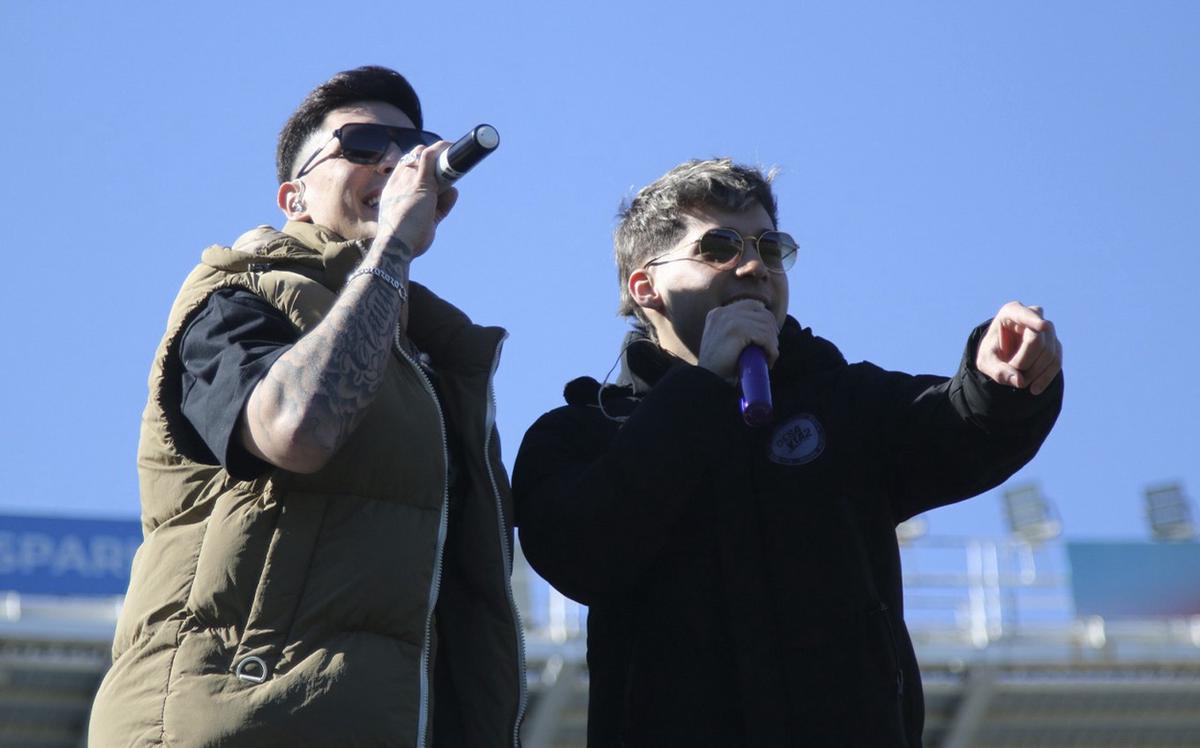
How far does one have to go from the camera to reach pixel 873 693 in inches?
136

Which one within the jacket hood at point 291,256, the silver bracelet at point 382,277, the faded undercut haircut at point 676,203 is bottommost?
the silver bracelet at point 382,277

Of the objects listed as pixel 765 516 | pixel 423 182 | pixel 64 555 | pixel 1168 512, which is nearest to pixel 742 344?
pixel 765 516

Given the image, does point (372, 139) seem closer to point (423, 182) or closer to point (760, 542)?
point (423, 182)

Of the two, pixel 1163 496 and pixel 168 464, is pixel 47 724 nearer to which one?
pixel 168 464

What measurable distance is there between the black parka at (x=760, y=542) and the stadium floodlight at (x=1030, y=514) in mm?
20093

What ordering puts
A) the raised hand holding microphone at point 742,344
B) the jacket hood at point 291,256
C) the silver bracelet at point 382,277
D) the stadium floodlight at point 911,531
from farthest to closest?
the stadium floodlight at point 911,531 → the raised hand holding microphone at point 742,344 → the jacket hood at point 291,256 → the silver bracelet at point 382,277

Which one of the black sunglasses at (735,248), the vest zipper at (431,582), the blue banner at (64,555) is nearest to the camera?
the vest zipper at (431,582)

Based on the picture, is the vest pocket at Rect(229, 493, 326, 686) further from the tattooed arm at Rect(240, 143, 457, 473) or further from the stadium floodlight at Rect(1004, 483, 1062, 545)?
the stadium floodlight at Rect(1004, 483, 1062, 545)

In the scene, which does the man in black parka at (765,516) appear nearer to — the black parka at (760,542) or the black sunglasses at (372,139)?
the black parka at (760,542)

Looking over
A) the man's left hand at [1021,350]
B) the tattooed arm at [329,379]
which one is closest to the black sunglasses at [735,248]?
the man's left hand at [1021,350]

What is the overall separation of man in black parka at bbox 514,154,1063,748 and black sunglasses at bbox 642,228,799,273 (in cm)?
3

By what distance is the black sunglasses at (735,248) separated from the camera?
3.97m

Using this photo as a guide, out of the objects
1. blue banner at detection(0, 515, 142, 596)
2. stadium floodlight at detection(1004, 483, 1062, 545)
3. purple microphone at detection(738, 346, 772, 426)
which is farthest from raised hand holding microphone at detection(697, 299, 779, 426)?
stadium floodlight at detection(1004, 483, 1062, 545)

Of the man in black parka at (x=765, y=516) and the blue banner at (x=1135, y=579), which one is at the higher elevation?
the man in black parka at (x=765, y=516)
